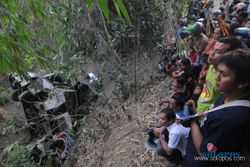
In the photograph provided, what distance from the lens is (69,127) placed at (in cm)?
598

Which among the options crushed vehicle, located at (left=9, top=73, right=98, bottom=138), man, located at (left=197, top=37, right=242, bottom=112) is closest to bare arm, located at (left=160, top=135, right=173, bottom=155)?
man, located at (left=197, top=37, right=242, bottom=112)

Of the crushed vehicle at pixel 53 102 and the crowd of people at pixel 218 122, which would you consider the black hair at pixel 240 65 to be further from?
the crushed vehicle at pixel 53 102

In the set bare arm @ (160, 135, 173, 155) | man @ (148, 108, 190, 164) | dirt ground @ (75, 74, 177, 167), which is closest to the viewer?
man @ (148, 108, 190, 164)

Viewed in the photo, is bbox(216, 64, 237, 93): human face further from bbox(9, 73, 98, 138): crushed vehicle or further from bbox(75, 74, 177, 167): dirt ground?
bbox(9, 73, 98, 138): crushed vehicle

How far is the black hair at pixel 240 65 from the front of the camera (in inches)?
77.4

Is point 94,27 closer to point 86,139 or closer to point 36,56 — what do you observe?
point 86,139

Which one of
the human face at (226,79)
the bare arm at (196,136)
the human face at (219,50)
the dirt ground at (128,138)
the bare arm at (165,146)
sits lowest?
the dirt ground at (128,138)

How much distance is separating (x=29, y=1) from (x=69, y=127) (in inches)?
146

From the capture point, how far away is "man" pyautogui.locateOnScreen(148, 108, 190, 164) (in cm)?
303

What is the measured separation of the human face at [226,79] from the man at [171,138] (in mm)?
1050

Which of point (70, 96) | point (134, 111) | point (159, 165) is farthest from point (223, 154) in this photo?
point (70, 96)

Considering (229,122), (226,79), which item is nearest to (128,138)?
(226,79)

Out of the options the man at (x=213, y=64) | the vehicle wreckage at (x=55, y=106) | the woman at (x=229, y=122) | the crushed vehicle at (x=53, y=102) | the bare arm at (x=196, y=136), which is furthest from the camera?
the crushed vehicle at (x=53, y=102)

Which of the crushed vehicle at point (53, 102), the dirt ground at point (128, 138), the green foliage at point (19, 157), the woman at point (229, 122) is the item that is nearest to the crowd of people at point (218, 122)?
the woman at point (229, 122)
